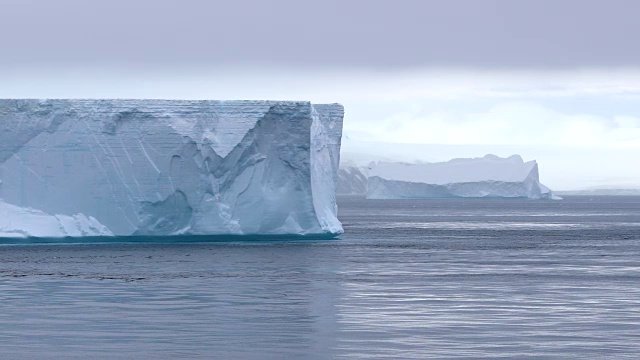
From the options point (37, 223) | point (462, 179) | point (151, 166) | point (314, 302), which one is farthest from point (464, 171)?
point (314, 302)

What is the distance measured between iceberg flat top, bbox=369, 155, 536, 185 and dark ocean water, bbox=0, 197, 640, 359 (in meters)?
54.9

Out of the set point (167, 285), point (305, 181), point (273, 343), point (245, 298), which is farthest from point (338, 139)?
point (273, 343)

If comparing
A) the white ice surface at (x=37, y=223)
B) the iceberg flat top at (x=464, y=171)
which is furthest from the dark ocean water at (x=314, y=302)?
the iceberg flat top at (x=464, y=171)

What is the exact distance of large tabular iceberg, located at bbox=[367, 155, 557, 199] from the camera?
303ft

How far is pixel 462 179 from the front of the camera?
307 feet

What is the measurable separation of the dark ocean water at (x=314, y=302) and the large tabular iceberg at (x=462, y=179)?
5495 cm

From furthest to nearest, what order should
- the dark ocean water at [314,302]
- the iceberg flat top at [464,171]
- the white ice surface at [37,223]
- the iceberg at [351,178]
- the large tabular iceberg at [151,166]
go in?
the iceberg at [351,178]
the iceberg flat top at [464,171]
the large tabular iceberg at [151,166]
the white ice surface at [37,223]
the dark ocean water at [314,302]

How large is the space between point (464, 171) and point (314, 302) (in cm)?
7403

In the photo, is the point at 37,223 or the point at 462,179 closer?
the point at 37,223

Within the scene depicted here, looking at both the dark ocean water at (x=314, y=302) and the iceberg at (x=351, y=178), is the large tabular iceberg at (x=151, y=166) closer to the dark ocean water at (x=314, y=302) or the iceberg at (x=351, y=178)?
the dark ocean water at (x=314, y=302)

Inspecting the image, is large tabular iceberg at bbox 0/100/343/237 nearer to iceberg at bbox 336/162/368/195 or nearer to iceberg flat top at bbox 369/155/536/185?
iceberg flat top at bbox 369/155/536/185

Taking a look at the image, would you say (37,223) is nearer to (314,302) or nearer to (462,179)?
(314,302)

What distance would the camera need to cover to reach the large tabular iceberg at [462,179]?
9244 cm

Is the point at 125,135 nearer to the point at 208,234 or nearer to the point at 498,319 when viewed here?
the point at 208,234
